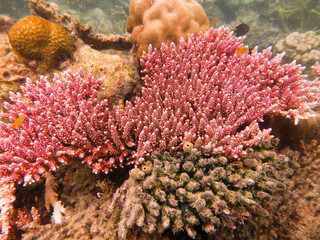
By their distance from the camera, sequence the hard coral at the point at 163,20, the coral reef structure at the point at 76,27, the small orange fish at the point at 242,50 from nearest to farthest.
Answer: the small orange fish at the point at 242,50 < the hard coral at the point at 163,20 < the coral reef structure at the point at 76,27

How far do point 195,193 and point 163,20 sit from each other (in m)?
3.90

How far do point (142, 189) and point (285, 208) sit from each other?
8.03 ft

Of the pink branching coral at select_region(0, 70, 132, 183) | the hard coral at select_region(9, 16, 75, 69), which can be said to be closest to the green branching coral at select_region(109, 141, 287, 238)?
the pink branching coral at select_region(0, 70, 132, 183)

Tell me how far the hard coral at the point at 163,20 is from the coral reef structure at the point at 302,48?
25.9ft

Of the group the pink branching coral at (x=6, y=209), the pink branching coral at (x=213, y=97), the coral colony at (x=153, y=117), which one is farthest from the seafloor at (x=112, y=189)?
the pink branching coral at (x=213, y=97)

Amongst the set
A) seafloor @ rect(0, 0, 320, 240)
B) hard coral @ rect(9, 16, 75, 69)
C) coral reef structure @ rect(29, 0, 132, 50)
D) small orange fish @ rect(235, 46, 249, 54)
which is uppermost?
coral reef structure @ rect(29, 0, 132, 50)

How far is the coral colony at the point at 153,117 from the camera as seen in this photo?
8.06 feet

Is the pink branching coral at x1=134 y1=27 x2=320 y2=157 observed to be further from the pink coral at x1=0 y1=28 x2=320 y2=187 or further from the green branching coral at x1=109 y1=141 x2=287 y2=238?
the green branching coral at x1=109 y1=141 x2=287 y2=238

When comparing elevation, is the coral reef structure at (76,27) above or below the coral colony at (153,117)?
above

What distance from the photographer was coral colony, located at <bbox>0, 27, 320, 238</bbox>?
2457 millimetres

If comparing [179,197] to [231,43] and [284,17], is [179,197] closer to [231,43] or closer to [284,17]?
[231,43]

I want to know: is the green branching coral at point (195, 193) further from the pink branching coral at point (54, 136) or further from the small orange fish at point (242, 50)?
the small orange fish at point (242, 50)

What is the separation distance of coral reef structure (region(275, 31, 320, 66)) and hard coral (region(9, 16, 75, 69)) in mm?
11181

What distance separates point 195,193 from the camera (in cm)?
215
